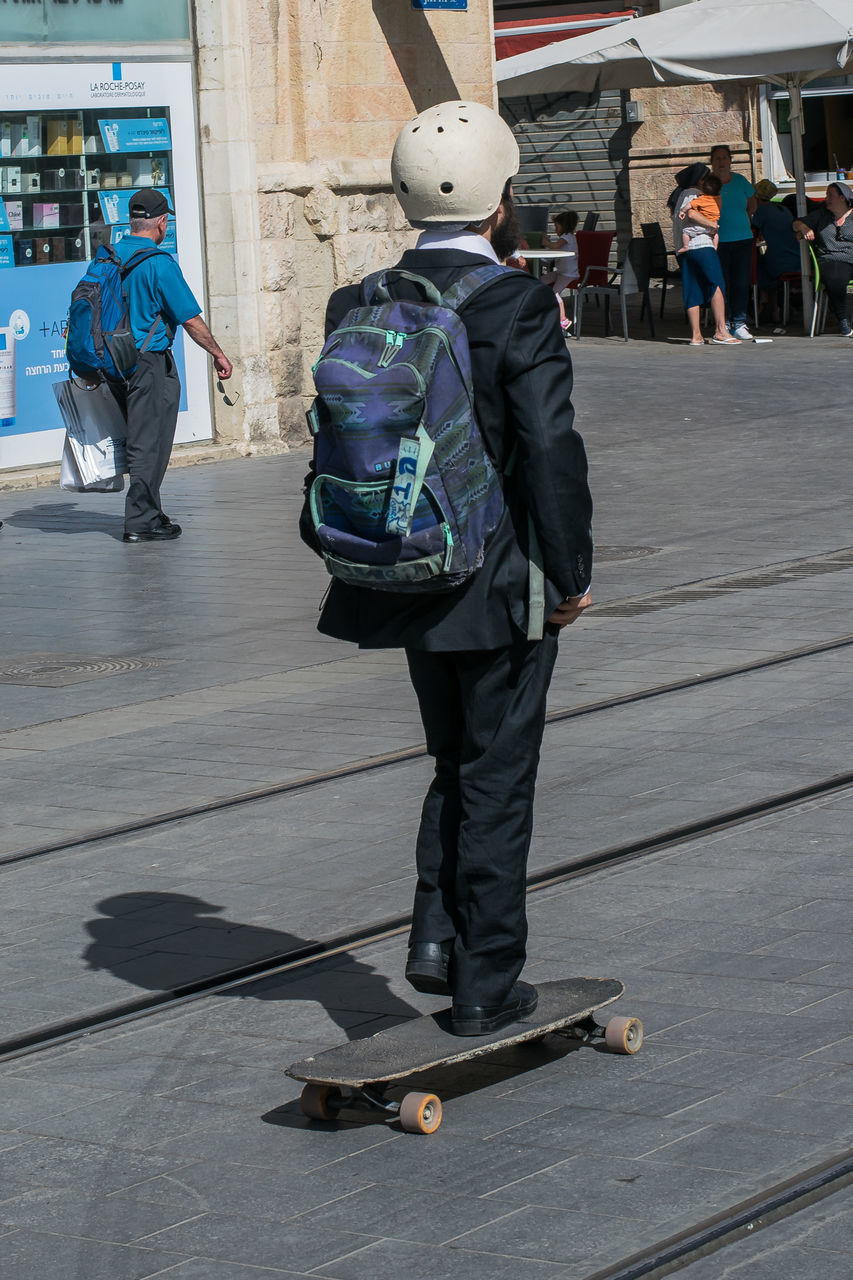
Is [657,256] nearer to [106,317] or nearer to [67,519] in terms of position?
[67,519]

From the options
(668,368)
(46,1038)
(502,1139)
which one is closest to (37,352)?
(668,368)

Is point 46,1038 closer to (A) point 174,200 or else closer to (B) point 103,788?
(B) point 103,788

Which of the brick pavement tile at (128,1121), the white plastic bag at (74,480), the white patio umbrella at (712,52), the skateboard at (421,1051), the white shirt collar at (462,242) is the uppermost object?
the white patio umbrella at (712,52)

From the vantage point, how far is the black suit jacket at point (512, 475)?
3904 mm

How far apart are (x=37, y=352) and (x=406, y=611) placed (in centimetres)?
1135

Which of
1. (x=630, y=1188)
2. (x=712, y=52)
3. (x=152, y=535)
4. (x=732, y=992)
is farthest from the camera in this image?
(x=712, y=52)

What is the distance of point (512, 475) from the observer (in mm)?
4051

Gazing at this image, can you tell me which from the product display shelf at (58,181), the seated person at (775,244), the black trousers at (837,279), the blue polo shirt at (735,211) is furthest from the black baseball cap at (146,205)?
the seated person at (775,244)

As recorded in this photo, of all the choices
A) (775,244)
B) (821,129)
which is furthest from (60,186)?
(821,129)

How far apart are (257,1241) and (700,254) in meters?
18.7

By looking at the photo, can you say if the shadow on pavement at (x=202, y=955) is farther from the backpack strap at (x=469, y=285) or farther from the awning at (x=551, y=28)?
the awning at (x=551, y=28)

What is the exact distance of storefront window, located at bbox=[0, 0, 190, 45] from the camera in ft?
48.1

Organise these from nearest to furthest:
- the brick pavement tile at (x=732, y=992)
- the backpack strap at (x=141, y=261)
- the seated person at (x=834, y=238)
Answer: the brick pavement tile at (x=732, y=992) → the backpack strap at (x=141, y=261) → the seated person at (x=834, y=238)

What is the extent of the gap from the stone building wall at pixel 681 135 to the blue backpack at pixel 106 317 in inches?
750
